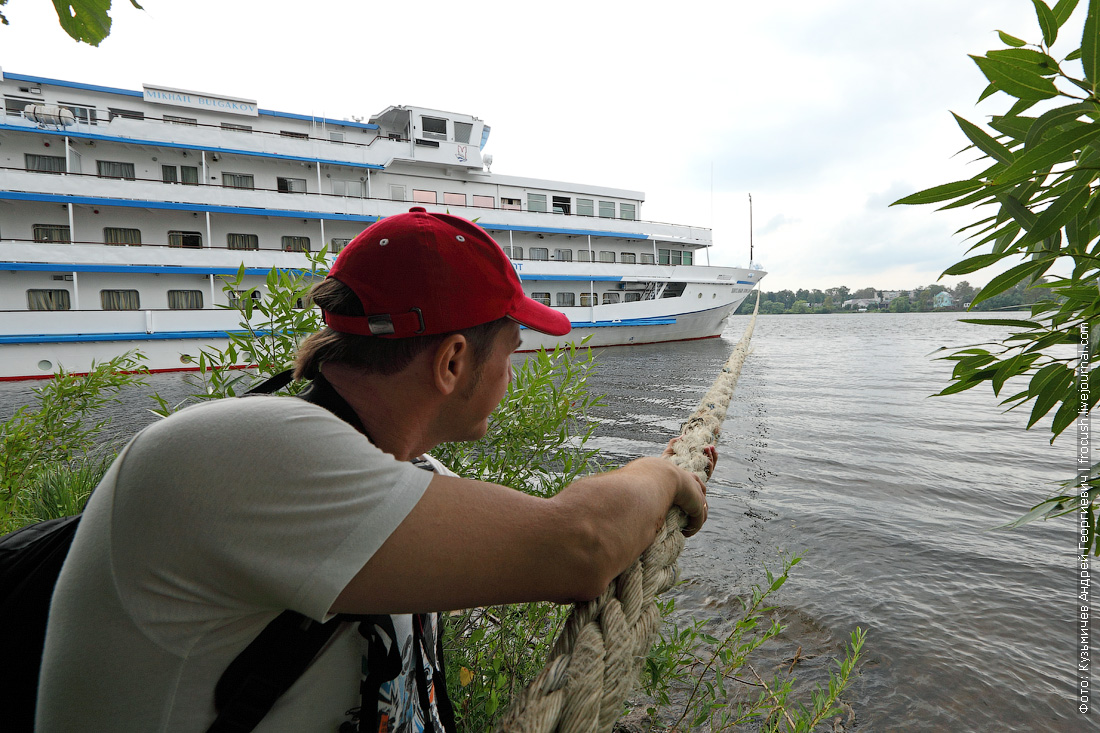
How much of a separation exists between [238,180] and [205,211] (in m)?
2.15

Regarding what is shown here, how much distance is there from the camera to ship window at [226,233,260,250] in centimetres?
1739

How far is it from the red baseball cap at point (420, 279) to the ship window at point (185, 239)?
64.5ft

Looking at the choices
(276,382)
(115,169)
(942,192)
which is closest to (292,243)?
(115,169)

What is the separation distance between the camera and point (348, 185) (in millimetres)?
19172

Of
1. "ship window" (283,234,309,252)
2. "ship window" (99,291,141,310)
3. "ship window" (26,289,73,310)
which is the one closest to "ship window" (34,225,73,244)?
"ship window" (26,289,73,310)

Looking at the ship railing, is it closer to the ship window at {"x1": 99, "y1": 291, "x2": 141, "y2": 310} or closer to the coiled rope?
the ship window at {"x1": 99, "y1": 291, "x2": 141, "y2": 310}

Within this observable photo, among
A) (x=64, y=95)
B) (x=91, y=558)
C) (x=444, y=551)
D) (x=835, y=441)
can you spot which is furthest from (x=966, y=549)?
(x=64, y=95)

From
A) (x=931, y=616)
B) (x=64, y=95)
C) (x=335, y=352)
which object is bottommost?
(x=931, y=616)

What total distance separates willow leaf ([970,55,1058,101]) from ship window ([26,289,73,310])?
20214 mm

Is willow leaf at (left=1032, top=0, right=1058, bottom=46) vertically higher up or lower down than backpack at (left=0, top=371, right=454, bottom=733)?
higher up

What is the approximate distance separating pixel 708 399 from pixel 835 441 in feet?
19.7

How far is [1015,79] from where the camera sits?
2.84ft

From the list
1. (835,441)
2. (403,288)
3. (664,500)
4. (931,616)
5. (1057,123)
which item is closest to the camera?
(1057,123)

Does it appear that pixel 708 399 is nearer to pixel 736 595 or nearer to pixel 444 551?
pixel 736 595
